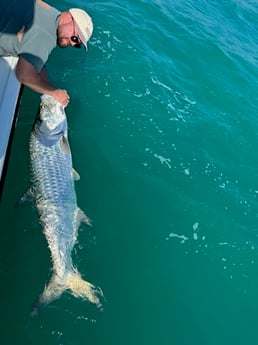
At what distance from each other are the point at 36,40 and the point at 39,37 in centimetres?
4

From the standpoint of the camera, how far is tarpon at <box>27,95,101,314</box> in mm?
4309

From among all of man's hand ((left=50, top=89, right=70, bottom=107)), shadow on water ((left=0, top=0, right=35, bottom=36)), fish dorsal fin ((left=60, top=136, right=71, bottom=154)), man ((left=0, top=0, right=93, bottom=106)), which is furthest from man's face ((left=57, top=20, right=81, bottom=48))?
fish dorsal fin ((left=60, top=136, right=71, bottom=154))

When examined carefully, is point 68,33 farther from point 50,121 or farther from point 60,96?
point 50,121

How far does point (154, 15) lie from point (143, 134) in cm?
475

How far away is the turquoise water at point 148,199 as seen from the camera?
4.69 m

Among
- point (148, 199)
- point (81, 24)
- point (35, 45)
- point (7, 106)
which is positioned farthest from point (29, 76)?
point (148, 199)

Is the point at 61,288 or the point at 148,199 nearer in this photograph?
the point at 61,288

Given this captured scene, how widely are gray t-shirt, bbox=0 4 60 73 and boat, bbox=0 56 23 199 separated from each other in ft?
2.08

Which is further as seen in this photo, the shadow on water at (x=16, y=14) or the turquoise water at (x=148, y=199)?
the turquoise water at (x=148, y=199)

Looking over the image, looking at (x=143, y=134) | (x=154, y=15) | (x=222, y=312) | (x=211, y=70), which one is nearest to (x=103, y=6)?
(x=154, y=15)

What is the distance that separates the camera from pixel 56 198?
4.68 m

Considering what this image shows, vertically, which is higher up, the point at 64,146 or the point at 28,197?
the point at 64,146

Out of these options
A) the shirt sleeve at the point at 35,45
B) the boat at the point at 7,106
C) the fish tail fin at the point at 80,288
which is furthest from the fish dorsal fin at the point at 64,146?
the fish tail fin at the point at 80,288

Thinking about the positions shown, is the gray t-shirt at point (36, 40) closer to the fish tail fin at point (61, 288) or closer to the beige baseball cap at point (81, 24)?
the beige baseball cap at point (81, 24)
